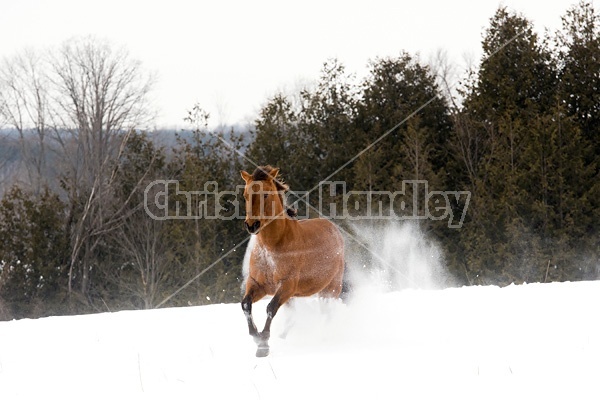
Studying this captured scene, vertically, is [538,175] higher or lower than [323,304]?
higher

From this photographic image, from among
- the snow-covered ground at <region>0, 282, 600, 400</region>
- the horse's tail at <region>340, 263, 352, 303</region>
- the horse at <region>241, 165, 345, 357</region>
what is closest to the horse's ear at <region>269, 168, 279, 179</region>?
the horse at <region>241, 165, 345, 357</region>

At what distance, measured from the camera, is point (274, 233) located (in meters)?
6.61

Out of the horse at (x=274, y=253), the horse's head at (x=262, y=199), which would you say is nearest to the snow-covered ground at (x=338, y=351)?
the horse at (x=274, y=253)

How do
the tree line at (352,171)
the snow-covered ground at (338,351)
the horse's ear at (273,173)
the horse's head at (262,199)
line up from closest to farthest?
1. the snow-covered ground at (338,351)
2. the horse's head at (262,199)
3. the horse's ear at (273,173)
4. the tree line at (352,171)

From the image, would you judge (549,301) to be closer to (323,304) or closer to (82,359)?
(323,304)

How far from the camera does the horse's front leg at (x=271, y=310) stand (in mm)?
6008

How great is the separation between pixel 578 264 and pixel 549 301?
19.1m

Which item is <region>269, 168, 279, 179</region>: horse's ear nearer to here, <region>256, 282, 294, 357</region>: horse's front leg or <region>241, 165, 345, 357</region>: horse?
<region>241, 165, 345, 357</region>: horse

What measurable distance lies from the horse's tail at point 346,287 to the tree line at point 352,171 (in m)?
17.1

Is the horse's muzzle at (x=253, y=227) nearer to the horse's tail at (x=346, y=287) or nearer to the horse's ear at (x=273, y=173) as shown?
the horse's ear at (x=273, y=173)

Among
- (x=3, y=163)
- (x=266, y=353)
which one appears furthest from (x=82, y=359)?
(x=3, y=163)

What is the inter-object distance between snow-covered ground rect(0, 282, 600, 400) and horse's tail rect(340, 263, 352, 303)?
15cm

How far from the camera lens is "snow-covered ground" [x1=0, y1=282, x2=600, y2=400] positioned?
14.9 feet

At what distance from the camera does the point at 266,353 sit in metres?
5.95
